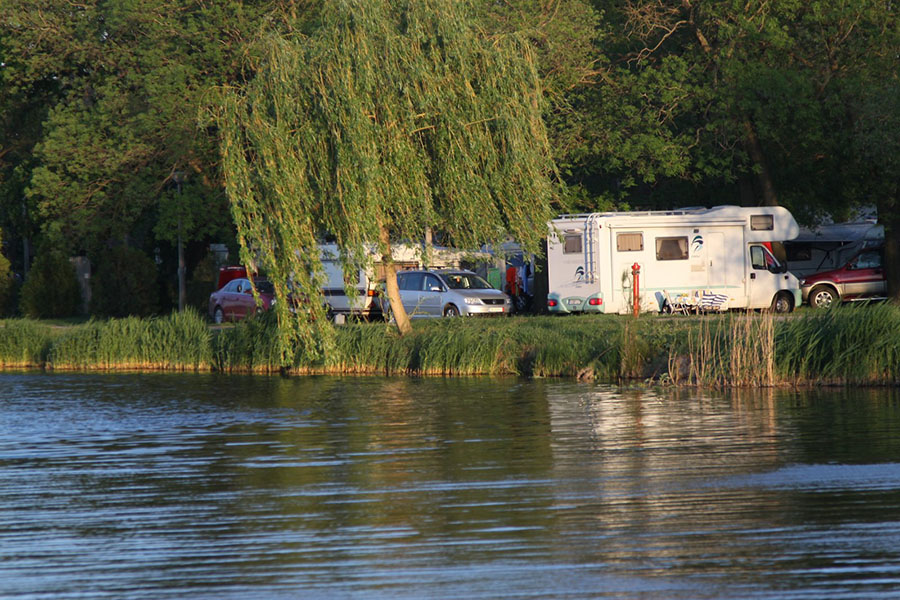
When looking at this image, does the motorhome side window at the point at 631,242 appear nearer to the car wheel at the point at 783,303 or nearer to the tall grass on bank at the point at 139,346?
the car wheel at the point at 783,303

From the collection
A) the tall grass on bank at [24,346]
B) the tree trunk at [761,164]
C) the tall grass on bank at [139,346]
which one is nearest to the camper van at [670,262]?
the tree trunk at [761,164]

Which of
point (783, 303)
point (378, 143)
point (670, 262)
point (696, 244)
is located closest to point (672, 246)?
point (670, 262)

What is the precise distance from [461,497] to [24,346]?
20.4 metres

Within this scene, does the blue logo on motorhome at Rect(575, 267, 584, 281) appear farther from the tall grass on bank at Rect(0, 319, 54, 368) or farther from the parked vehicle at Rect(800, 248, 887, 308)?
the tall grass on bank at Rect(0, 319, 54, 368)

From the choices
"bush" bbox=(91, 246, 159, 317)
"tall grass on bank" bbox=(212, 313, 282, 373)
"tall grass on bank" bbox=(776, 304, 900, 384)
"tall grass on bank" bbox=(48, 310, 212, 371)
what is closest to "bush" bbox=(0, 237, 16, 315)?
"bush" bbox=(91, 246, 159, 317)

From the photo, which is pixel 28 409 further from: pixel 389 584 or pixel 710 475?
pixel 389 584

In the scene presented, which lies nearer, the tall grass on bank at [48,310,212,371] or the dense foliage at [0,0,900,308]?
the tall grass on bank at [48,310,212,371]

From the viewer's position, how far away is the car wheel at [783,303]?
34562mm

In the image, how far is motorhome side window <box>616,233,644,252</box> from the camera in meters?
33.5

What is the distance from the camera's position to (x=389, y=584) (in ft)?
28.4

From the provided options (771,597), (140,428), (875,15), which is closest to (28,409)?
(140,428)

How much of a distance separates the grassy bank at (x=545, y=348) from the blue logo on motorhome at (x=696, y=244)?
5.82m

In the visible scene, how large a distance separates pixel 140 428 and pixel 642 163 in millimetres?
21752

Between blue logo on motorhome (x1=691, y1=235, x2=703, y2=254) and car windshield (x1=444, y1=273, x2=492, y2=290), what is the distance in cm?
588
